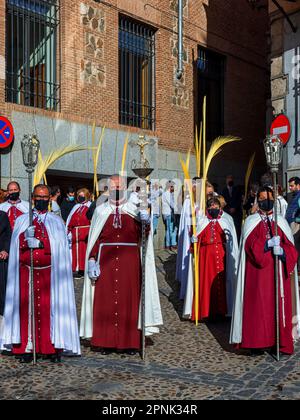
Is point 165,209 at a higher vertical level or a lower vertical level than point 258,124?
lower

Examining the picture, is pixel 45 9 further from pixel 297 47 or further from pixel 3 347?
pixel 3 347

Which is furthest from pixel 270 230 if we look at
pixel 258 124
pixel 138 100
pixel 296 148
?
pixel 258 124

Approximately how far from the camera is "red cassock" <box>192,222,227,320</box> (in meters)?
8.50

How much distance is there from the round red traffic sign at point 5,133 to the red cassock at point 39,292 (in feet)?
23.4

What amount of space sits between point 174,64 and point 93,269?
12.2 m

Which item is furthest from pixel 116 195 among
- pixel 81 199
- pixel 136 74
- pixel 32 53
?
pixel 136 74

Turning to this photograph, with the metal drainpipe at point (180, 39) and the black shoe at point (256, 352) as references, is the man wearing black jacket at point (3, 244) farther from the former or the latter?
the metal drainpipe at point (180, 39)

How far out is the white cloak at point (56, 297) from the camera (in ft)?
20.8

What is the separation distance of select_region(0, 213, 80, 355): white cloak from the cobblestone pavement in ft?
0.82

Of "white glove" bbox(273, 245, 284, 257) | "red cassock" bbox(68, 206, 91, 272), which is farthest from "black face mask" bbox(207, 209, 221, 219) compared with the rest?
"red cassock" bbox(68, 206, 91, 272)

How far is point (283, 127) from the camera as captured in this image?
46.7ft

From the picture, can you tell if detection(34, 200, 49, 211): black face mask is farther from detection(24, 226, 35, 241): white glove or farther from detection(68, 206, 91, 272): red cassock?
detection(68, 206, 91, 272): red cassock

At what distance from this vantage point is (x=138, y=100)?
17.2 metres

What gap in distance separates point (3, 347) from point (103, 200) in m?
2.19
